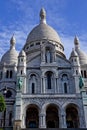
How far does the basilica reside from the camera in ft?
132

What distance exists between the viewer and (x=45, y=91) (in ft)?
146

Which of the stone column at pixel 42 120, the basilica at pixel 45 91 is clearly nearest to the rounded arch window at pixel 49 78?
the basilica at pixel 45 91

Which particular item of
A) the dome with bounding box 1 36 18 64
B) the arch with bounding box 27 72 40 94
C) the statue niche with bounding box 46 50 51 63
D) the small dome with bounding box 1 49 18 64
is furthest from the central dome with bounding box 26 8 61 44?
the arch with bounding box 27 72 40 94

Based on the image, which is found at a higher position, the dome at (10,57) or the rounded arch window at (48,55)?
the dome at (10,57)

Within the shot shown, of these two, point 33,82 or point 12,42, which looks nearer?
point 33,82

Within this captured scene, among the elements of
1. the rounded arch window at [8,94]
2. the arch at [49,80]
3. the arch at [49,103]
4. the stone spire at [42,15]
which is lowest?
the arch at [49,103]

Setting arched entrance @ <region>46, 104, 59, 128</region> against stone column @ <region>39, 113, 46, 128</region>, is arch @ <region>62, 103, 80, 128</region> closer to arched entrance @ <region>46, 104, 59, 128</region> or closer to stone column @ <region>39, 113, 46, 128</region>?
arched entrance @ <region>46, 104, 59, 128</region>

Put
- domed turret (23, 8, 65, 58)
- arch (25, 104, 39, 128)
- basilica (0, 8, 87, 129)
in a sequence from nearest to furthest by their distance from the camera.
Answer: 1. basilica (0, 8, 87, 129)
2. arch (25, 104, 39, 128)
3. domed turret (23, 8, 65, 58)

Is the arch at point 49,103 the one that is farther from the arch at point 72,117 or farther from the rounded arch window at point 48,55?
the rounded arch window at point 48,55

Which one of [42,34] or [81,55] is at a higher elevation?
[42,34]

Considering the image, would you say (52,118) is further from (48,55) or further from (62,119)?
(48,55)

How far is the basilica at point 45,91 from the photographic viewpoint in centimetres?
4016

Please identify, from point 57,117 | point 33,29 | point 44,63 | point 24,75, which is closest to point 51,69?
point 44,63

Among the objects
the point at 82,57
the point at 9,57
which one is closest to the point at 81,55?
the point at 82,57
